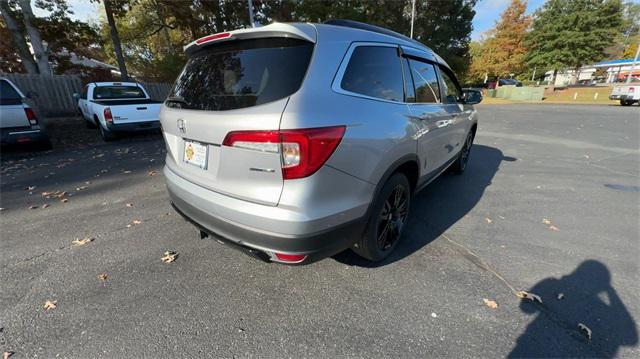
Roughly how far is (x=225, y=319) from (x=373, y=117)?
71.0 inches

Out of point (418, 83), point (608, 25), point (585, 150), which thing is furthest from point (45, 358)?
point (608, 25)

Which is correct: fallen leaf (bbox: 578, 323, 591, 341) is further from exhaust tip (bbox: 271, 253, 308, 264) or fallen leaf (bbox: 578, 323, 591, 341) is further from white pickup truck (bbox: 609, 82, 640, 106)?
white pickup truck (bbox: 609, 82, 640, 106)

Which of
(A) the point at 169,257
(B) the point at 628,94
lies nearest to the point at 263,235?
(A) the point at 169,257

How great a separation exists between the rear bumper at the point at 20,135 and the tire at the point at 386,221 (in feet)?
25.0

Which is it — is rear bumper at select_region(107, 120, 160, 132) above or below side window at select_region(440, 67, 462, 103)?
below

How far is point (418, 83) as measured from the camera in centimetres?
288

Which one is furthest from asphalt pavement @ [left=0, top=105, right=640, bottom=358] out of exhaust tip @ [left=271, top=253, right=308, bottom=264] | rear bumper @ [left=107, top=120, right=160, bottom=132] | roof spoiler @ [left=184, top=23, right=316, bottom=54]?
rear bumper @ [left=107, top=120, right=160, bottom=132]

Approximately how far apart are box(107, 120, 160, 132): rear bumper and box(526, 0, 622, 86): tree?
160 feet

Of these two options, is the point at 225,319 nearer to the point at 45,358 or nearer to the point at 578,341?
the point at 45,358

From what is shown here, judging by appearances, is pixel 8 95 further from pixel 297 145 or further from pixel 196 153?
pixel 297 145

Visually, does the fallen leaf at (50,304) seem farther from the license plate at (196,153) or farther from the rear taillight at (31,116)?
the rear taillight at (31,116)

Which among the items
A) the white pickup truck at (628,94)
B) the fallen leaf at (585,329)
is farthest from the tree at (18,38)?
the white pickup truck at (628,94)

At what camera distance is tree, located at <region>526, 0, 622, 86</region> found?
36.8 m

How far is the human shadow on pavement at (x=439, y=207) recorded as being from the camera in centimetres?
284
